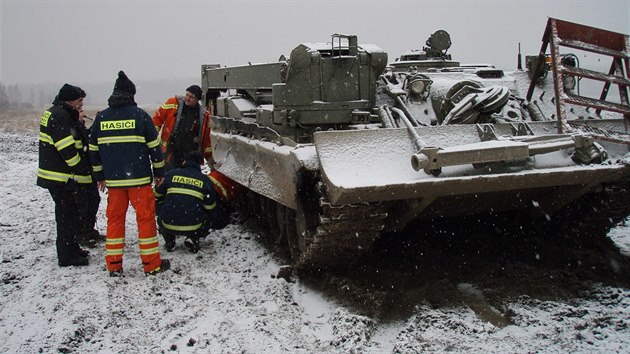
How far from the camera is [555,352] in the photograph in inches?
137

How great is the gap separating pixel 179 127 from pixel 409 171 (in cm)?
325

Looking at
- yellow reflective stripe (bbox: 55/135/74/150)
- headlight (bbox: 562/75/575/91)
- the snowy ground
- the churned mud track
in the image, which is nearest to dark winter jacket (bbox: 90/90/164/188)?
yellow reflective stripe (bbox: 55/135/74/150)

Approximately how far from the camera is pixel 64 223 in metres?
5.26

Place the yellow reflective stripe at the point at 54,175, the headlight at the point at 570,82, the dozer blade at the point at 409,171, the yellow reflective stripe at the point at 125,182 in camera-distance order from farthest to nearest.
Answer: the headlight at the point at 570,82 → the yellow reflective stripe at the point at 54,175 → the yellow reflective stripe at the point at 125,182 → the dozer blade at the point at 409,171

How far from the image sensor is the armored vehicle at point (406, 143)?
4113mm

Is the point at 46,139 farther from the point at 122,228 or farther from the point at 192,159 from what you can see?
the point at 192,159

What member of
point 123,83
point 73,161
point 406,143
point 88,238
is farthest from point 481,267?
point 88,238

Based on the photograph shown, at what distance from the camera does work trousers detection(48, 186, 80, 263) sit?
17.2 ft

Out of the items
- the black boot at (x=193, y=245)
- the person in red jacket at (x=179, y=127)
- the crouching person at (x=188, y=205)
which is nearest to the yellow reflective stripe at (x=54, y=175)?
the crouching person at (x=188, y=205)

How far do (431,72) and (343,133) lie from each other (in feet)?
7.48

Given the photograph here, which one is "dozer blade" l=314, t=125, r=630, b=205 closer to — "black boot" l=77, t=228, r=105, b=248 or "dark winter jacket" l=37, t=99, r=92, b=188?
"dark winter jacket" l=37, t=99, r=92, b=188

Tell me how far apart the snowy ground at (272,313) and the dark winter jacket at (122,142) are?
0.78m

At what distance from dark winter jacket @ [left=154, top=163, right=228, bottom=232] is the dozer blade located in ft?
6.01

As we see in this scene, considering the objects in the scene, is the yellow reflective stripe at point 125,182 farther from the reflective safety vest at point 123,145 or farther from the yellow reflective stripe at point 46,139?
the yellow reflective stripe at point 46,139
